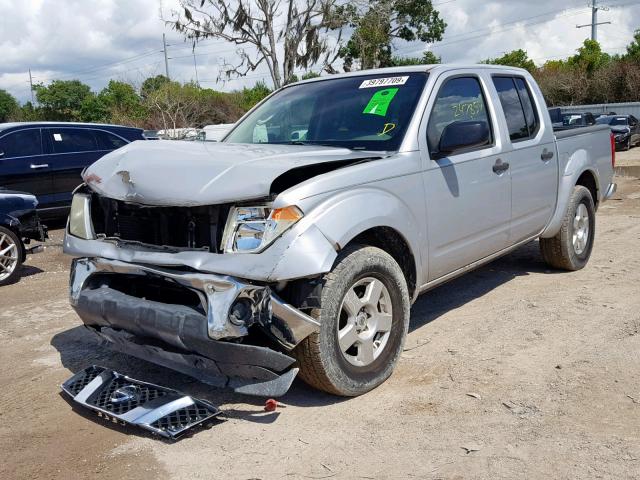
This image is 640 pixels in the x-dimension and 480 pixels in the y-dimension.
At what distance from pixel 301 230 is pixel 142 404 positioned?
126 centimetres

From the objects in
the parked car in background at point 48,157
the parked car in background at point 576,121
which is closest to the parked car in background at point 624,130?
the parked car in background at point 576,121

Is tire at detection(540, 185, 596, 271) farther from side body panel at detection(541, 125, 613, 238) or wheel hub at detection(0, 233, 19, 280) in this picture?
wheel hub at detection(0, 233, 19, 280)

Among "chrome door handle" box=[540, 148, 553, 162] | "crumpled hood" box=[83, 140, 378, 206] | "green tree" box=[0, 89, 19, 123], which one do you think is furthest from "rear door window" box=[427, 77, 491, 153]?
"green tree" box=[0, 89, 19, 123]

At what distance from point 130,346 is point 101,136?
870 centimetres

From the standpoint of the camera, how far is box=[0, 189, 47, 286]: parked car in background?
24.7 ft

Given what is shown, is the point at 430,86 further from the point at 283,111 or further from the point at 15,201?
the point at 15,201

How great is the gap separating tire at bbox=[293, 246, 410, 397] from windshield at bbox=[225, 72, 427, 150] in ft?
3.05

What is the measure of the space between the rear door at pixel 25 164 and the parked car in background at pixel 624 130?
19.3 meters

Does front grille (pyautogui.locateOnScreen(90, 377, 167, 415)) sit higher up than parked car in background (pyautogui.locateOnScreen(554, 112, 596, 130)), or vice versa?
parked car in background (pyautogui.locateOnScreen(554, 112, 596, 130))

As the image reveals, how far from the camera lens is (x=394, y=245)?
4.22m

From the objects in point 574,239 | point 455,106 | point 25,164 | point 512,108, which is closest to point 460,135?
point 455,106

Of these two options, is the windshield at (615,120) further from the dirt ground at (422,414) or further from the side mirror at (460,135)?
the side mirror at (460,135)

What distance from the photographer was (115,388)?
3.80 meters

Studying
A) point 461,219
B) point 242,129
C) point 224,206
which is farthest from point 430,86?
point 224,206
